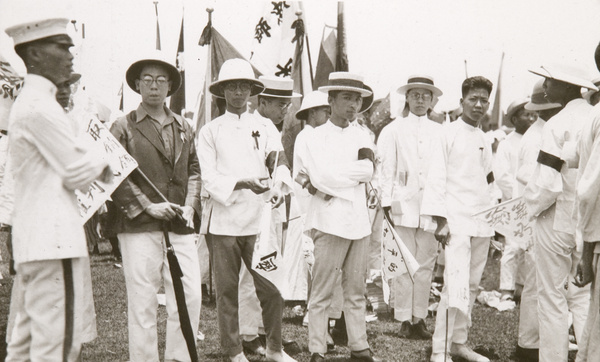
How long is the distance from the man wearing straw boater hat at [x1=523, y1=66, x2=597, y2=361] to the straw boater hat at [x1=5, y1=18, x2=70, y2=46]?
11.6ft

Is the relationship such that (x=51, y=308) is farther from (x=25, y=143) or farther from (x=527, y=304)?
(x=527, y=304)

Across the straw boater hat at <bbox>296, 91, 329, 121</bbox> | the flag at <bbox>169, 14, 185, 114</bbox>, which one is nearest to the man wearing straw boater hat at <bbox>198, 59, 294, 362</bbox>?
the straw boater hat at <bbox>296, 91, 329, 121</bbox>

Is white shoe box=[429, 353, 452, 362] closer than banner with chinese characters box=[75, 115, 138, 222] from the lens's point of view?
No

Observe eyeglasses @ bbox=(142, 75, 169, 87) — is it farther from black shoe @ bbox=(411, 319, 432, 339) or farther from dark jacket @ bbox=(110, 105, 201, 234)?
black shoe @ bbox=(411, 319, 432, 339)

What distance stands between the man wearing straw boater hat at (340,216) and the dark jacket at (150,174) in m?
1.06

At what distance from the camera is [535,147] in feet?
21.5

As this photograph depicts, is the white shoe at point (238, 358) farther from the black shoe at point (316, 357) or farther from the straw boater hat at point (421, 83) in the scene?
the straw boater hat at point (421, 83)

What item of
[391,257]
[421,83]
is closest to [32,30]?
[391,257]

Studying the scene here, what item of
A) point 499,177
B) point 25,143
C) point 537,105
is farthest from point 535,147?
point 25,143

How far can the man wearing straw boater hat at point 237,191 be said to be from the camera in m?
5.66

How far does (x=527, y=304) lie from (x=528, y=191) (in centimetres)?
136

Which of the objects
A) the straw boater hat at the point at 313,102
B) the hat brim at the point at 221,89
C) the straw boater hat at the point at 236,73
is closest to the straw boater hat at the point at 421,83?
the straw boater hat at the point at 313,102

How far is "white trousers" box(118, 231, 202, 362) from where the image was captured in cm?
496

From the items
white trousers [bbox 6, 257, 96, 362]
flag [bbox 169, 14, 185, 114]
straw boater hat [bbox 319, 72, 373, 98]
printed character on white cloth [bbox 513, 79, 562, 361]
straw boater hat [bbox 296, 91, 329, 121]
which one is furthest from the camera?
flag [bbox 169, 14, 185, 114]
